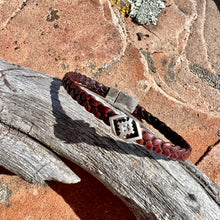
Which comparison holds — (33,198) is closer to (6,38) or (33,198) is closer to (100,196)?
(100,196)

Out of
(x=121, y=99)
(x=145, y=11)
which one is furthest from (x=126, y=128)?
(x=145, y=11)

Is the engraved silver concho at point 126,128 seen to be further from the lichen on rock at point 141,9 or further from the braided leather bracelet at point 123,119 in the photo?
the lichen on rock at point 141,9

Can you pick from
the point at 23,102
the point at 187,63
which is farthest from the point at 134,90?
the point at 23,102

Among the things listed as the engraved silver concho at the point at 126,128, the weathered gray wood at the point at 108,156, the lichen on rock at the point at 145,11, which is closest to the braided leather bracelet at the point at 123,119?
the engraved silver concho at the point at 126,128

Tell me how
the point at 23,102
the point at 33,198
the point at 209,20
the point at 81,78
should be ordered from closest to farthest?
the point at 23,102
the point at 33,198
the point at 81,78
the point at 209,20

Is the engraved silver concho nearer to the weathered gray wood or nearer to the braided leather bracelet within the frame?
the braided leather bracelet

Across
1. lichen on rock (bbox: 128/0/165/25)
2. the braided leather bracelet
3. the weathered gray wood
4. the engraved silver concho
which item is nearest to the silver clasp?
the braided leather bracelet
